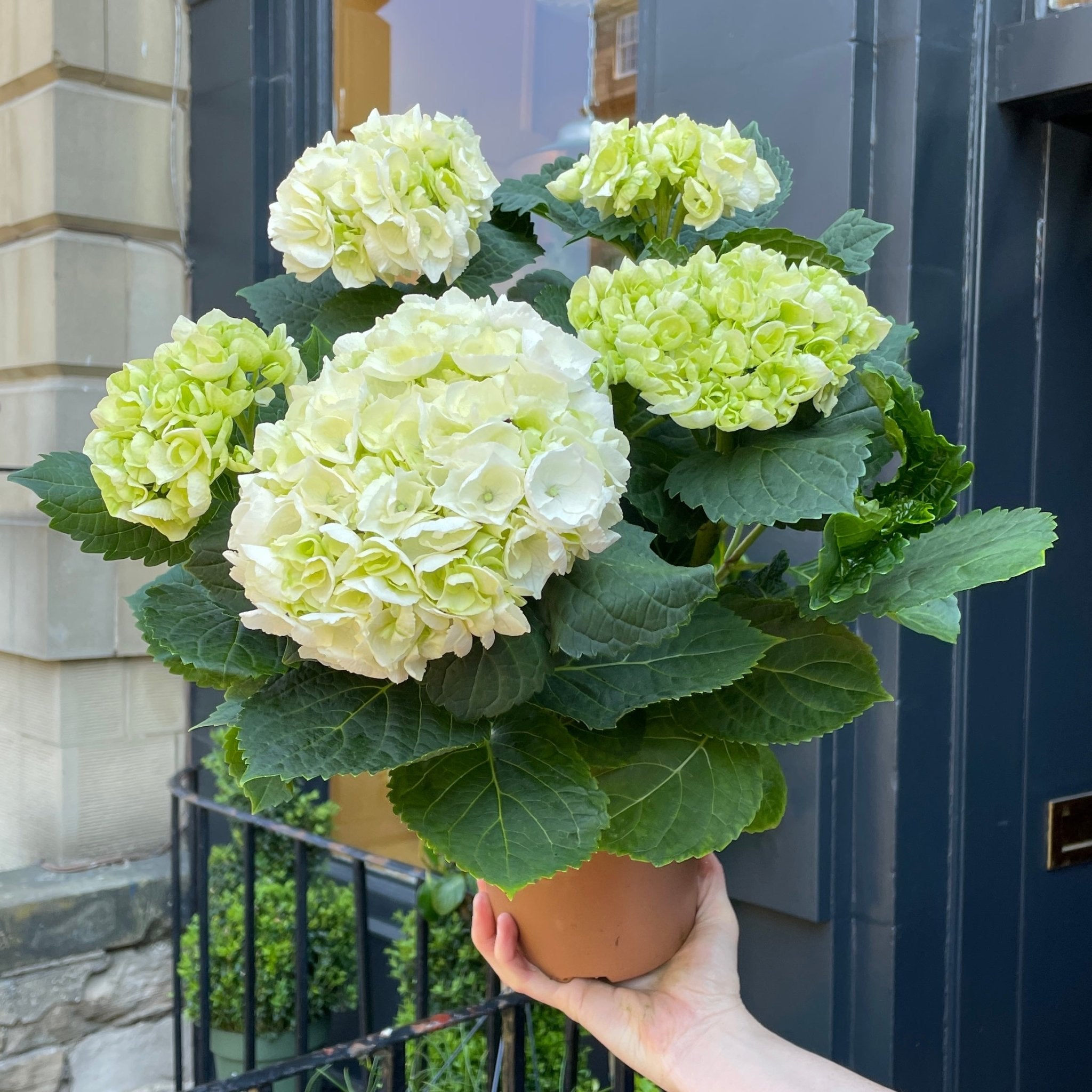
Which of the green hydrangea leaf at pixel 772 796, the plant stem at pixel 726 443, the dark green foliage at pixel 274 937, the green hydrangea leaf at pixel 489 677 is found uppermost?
the plant stem at pixel 726 443

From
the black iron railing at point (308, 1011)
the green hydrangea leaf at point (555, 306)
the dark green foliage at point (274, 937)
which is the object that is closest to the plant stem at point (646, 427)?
the green hydrangea leaf at point (555, 306)

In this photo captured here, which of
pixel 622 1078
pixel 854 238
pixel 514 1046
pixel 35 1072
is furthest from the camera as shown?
pixel 35 1072

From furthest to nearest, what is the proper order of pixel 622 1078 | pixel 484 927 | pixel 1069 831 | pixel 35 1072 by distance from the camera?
pixel 35 1072 < pixel 1069 831 < pixel 622 1078 < pixel 484 927

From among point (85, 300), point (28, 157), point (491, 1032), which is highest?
point (28, 157)

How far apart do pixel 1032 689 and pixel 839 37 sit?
121 centimetres

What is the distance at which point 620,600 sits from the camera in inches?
25.9

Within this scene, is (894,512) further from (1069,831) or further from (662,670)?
(1069,831)

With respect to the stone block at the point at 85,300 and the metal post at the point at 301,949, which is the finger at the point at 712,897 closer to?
the metal post at the point at 301,949

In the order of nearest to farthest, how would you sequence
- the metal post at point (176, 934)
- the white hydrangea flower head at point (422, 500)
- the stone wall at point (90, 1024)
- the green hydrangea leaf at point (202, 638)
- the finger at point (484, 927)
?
1. the white hydrangea flower head at point (422, 500)
2. the green hydrangea leaf at point (202, 638)
3. the finger at point (484, 927)
4. the metal post at point (176, 934)
5. the stone wall at point (90, 1024)

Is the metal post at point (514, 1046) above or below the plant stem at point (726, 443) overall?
below

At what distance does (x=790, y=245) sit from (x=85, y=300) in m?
2.80

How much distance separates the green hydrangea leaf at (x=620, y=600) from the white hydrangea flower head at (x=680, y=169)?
32 cm

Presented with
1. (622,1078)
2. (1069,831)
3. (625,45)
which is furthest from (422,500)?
(625,45)

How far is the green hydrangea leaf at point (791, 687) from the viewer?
792mm
